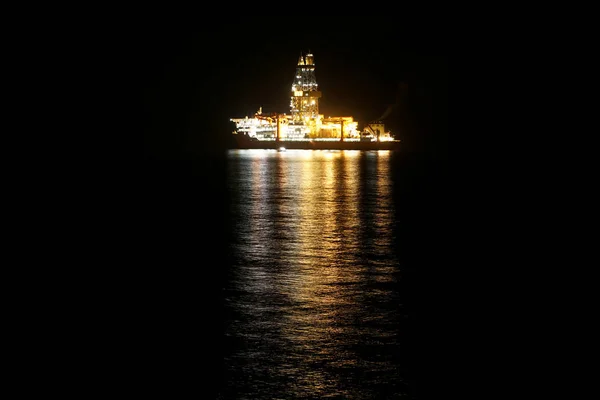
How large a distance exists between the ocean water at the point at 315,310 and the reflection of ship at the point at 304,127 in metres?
83.3

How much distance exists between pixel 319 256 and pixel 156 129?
11541cm

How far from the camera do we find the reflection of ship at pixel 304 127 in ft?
331

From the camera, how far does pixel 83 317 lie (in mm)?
8414

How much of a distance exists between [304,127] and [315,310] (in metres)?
92.7

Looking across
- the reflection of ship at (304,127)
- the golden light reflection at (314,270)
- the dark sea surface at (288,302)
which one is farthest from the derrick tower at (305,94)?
the dark sea surface at (288,302)

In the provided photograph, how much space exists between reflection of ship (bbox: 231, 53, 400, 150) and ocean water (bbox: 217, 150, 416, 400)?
83312 millimetres

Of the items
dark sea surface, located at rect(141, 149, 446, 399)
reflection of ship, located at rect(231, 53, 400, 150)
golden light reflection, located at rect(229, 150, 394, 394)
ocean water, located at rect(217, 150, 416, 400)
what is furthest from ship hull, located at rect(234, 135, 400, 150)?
A: ocean water, located at rect(217, 150, 416, 400)

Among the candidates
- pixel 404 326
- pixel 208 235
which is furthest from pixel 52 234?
pixel 404 326

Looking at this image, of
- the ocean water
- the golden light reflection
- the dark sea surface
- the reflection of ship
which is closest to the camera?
Result: the ocean water

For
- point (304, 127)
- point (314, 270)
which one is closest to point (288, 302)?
point (314, 270)

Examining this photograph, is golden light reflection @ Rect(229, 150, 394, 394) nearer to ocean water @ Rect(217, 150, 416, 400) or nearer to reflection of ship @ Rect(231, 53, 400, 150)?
ocean water @ Rect(217, 150, 416, 400)

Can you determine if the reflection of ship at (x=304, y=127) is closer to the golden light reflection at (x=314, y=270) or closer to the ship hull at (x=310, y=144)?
the ship hull at (x=310, y=144)

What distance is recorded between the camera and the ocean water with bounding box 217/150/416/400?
252 inches

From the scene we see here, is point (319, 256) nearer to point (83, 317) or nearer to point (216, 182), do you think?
point (83, 317)
